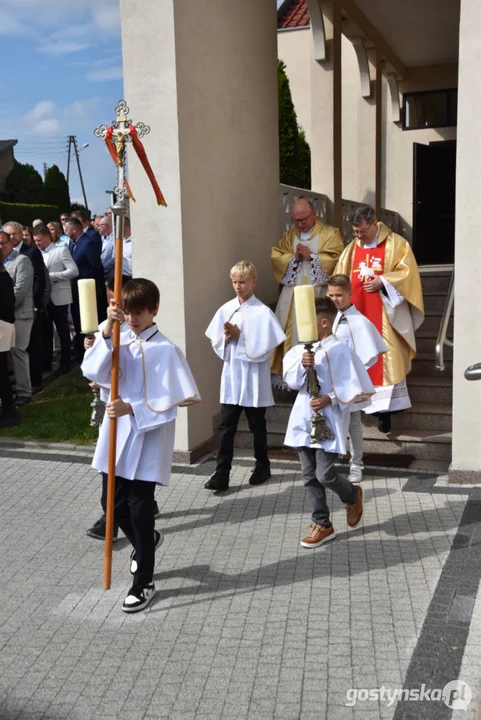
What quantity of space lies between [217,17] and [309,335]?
463 centimetres

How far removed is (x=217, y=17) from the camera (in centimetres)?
820

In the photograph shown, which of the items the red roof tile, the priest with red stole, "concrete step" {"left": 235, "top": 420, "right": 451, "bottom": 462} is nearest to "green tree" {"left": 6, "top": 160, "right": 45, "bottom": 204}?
the red roof tile

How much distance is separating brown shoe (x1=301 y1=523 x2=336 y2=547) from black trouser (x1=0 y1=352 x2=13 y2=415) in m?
4.83

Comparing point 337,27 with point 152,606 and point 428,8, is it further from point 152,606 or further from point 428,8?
point 152,606

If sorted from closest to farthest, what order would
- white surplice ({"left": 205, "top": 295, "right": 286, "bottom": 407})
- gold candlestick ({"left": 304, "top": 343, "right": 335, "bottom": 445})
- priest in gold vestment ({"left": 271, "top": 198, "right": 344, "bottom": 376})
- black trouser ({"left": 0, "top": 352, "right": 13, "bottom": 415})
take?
gold candlestick ({"left": 304, "top": 343, "right": 335, "bottom": 445}), white surplice ({"left": 205, "top": 295, "right": 286, "bottom": 407}), priest in gold vestment ({"left": 271, "top": 198, "right": 344, "bottom": 376}), black trouser ({"left": 0, "top": 352, "right": 13, "bottom": 415})

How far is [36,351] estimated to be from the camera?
1075 centimetres

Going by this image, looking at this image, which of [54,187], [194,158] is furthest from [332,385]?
[54,187]

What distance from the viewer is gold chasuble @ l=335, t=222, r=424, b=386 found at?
305 inches

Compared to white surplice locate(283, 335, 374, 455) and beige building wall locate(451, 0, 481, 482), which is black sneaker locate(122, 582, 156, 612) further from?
beige building wall locate(451, 0, 481, 482)

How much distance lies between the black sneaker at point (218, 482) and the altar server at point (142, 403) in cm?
194

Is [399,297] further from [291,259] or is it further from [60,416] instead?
[60,416]

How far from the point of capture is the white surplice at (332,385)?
18.0 feet

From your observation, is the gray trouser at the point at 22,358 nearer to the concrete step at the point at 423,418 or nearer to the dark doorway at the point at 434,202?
the concrete step at the point at 423,418

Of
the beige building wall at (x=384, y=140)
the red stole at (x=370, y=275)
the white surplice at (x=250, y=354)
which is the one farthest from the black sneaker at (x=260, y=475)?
the beige building wall at (x=384, y=140)
